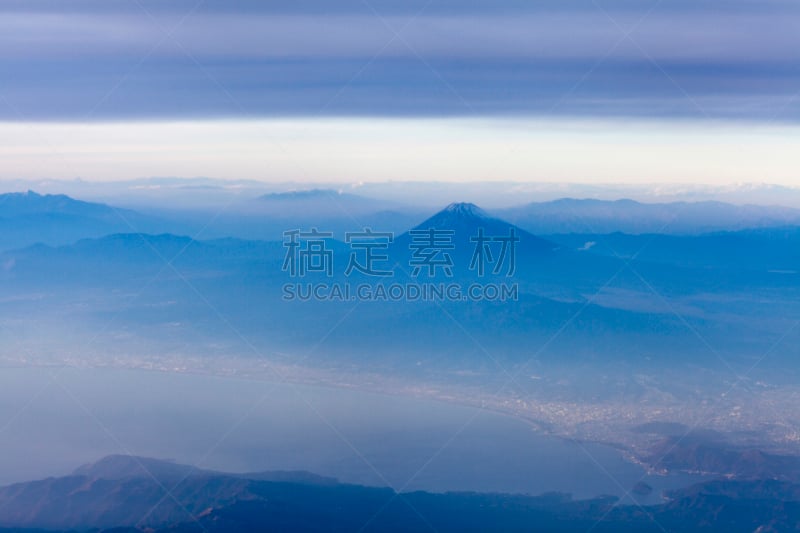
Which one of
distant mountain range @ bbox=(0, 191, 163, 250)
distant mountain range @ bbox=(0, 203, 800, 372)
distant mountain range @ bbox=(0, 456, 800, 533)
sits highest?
distant mountain range @ bbox=(0, 191, 163, 250)

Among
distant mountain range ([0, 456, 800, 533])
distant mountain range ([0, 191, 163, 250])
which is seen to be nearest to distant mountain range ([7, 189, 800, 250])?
distant mountain range ([0, 191, 163, 250])

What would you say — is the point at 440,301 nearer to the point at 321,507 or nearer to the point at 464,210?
the point at 464,210

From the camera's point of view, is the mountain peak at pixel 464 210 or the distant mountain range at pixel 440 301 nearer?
the distant mountain range at pixel 440 301

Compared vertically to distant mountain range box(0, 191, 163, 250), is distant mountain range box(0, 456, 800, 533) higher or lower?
lower

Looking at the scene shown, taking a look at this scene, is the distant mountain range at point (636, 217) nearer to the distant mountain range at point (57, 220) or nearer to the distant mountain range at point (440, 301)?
the distant mountain range at point (440, 301)

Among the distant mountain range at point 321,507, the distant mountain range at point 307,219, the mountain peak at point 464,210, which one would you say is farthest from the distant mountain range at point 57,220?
the distant mountain range at point 321,507

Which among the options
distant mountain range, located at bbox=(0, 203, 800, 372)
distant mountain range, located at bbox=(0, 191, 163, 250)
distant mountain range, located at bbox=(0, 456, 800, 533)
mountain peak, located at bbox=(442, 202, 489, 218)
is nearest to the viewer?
distant mountain range, located at bbox=(0, 456, 800, 533)

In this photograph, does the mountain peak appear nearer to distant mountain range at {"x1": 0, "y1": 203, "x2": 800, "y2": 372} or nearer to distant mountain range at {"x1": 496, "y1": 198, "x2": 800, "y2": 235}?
distant mountain range at {"x1": 0, "y1": 203, "x2": 800, "y2": 372}

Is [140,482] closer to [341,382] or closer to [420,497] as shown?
[420,497]
